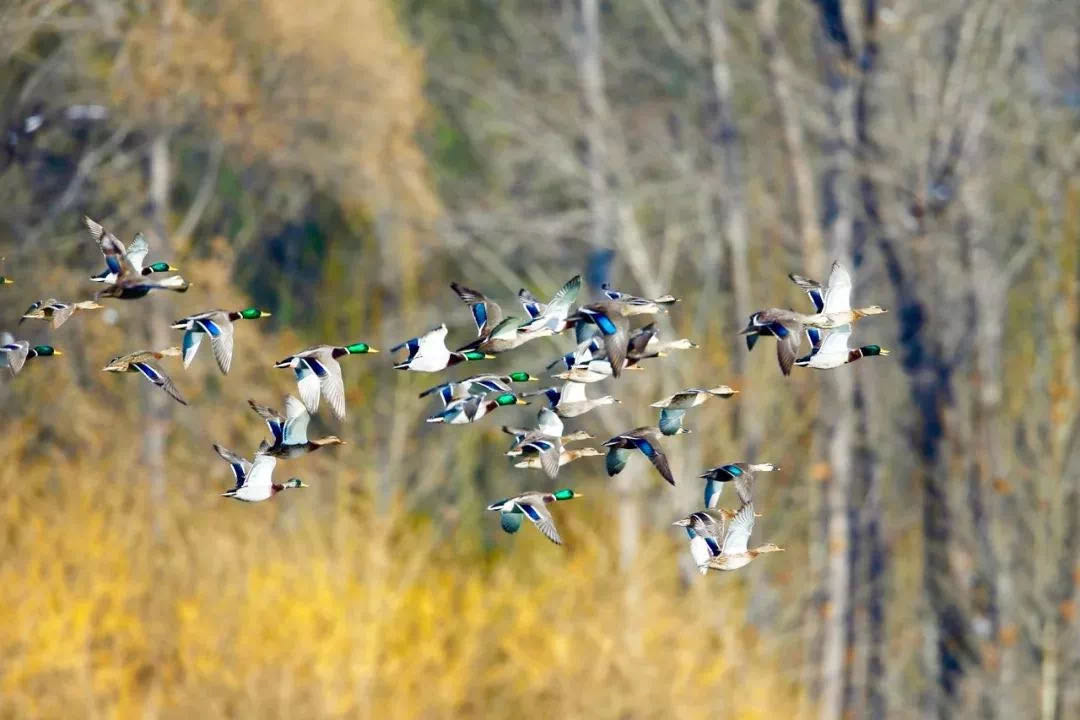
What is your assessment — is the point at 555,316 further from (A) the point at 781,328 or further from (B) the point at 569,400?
(A) the point at 781,328

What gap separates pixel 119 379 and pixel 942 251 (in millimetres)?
9959

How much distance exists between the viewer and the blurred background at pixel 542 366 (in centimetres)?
1898

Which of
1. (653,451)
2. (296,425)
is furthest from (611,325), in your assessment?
(296,425)

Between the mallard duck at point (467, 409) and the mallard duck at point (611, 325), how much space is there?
2.08ft

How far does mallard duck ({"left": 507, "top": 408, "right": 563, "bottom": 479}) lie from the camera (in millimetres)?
9414

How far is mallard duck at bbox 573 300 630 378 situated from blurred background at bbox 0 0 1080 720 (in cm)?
869

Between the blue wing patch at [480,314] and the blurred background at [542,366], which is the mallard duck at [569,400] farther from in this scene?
the blurred background at [542,366]

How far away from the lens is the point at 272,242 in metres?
31.7

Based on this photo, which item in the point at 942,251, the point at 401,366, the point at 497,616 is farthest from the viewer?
the point at 942,251

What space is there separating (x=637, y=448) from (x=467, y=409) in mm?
836

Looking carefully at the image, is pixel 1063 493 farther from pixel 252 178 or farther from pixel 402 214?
pixel 252 178

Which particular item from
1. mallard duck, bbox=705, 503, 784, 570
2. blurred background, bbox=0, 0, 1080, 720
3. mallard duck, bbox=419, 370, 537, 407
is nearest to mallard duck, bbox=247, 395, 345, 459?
mallard duck, bbox=419, 370, 537, 407

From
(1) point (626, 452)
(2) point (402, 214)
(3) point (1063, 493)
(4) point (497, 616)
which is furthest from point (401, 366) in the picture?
(2) point (402, 214)

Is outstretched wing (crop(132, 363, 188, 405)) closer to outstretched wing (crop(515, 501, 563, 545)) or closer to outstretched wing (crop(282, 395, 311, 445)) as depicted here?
outstretched wing (crop(282, 395, 311, 445))
